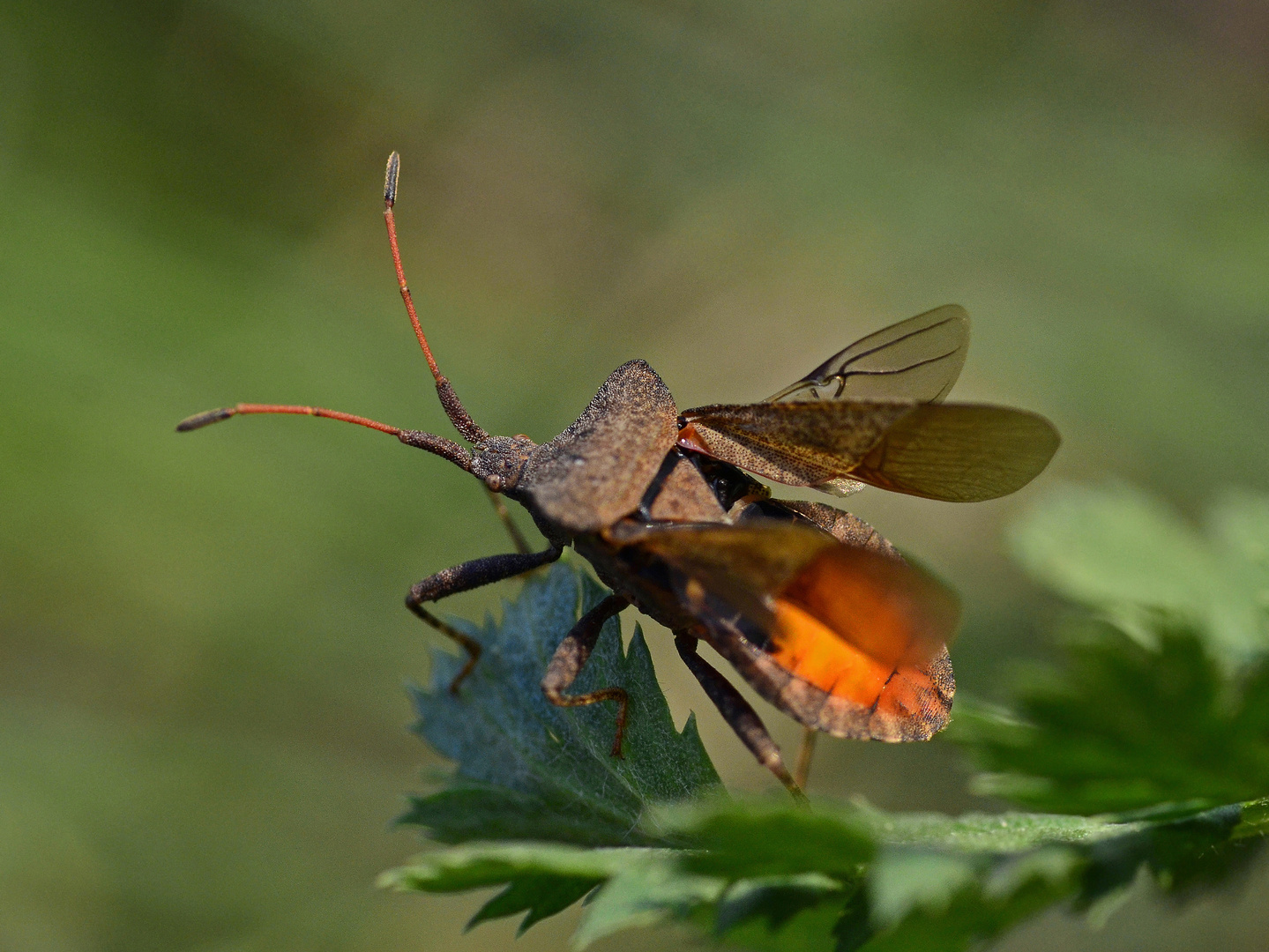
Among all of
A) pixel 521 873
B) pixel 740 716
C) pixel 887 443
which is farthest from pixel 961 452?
pixel 521 873

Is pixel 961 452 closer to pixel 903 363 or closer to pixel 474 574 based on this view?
pixel 903 363

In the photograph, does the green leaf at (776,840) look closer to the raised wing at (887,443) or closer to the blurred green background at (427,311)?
the raised wing at (887,443)

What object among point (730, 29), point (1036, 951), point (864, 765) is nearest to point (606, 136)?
point (730, 29)

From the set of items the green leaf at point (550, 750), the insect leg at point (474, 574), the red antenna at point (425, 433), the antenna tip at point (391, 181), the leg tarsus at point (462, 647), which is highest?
the antenna tip at point (391, 181)

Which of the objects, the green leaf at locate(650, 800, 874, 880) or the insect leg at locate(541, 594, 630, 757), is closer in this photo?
the green leaf at locate(650, 800, 874, 880)

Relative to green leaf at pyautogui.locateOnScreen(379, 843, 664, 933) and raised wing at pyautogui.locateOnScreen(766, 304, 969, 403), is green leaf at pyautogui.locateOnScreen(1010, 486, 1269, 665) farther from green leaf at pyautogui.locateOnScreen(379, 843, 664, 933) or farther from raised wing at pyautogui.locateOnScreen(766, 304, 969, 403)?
green leaf at pyautogui.locateOnScreen(379, 843, 664, 933)

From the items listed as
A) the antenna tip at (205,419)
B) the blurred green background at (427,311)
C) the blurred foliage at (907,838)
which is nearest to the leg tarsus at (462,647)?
the blurred foliage at (907,838)

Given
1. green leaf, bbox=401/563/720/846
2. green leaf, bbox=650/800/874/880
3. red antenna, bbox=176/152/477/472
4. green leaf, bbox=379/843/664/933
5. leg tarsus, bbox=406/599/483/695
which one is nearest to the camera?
green leaf, bbox=650/800/874/880

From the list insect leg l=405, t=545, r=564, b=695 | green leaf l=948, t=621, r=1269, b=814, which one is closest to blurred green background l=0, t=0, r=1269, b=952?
insect leg l=405, t=545, r=564, b=695
